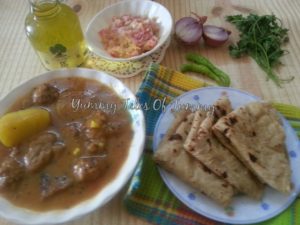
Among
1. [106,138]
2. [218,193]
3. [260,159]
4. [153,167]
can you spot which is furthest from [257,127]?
[106,138]

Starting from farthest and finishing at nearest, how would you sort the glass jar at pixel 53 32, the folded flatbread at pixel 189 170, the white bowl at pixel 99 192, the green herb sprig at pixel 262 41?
the green herb sprig at pixel 262 41, the glass jar at pixel 53 32, the folded flatbread at pixel 189 170, the white bowl at pixel 99 192

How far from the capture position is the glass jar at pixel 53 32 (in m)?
2.09

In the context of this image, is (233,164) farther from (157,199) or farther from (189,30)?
(189,30)

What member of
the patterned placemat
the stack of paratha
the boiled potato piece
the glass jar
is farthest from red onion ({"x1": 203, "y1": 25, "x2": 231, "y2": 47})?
the boiled potato piece

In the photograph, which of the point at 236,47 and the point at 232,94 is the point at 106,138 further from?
the point at 236,47

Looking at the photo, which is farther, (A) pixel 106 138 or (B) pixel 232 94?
(B) pixel 232 94

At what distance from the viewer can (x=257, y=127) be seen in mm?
1716

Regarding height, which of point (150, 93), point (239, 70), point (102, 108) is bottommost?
point (239, 70)

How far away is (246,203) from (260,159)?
23 centimetres

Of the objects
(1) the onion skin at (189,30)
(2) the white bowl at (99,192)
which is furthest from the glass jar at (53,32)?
(1) the onion skin at (189,30)

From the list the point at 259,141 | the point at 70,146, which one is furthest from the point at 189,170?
the point at 70,146

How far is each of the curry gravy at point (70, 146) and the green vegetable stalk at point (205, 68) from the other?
27.4 inches

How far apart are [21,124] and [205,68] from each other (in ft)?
4.21

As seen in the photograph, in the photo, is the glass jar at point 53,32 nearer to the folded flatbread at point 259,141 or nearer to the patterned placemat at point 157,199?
the patterned placemat at point 157,199
